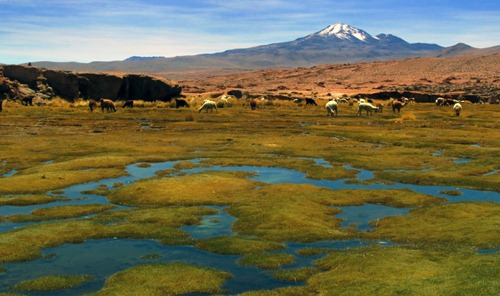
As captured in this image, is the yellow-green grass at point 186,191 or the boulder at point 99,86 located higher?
the boulder at point 99,86

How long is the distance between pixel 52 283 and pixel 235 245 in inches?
180

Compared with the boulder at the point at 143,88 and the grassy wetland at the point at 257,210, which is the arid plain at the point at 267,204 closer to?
the grassy wetland at the point at 257,210

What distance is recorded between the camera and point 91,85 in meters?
71.3

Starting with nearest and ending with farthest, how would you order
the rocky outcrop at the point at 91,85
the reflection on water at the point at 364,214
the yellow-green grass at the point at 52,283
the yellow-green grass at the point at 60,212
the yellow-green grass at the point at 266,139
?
1. the yellow-green grass at the point at 52,283
2. the reflection on water at the point at 364,214
3. the yellow-green grass at the point at 60,212
4. the yellow-green grass at the point at 266,139
5. the rocky outcrop at the point at 91,85

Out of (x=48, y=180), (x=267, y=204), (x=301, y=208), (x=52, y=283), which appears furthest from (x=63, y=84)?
(x=52, y=283)

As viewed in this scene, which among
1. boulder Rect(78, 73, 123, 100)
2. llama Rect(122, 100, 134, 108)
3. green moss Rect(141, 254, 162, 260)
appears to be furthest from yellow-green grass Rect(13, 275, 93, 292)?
boulder Rect(78, 73, 123, 100)

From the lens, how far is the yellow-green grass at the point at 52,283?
11.0 m

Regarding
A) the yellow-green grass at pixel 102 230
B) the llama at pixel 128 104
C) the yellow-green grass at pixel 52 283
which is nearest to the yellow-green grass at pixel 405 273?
the yellow-green grass at pixel 102 230

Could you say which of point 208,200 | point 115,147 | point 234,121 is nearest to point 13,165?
point 115,147

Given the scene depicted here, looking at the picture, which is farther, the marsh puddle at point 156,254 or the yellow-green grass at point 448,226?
the yellow-green grass at point 448,226

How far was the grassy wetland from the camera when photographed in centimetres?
1120

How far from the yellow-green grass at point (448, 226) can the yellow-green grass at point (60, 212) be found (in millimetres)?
8993

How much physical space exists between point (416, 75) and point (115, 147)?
472 feet

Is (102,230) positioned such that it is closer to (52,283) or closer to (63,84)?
(52,283)
